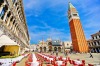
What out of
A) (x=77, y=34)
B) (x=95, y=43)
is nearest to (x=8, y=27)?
(x=95, y=43)

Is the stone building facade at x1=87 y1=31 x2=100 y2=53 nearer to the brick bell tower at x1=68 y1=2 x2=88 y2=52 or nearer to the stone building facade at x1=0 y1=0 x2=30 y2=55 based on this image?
the brick bell tower at x1=68 y1=2 x2=88 y2=52

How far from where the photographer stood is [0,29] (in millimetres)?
17078

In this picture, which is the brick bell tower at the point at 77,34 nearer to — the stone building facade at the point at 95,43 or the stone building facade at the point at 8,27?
the stone building facade at the point at 95,43

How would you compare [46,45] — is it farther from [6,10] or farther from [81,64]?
[81,64]

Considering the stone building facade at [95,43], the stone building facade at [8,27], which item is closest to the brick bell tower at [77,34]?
the stone building facade at [95,43]

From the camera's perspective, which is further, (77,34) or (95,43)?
(77,34)

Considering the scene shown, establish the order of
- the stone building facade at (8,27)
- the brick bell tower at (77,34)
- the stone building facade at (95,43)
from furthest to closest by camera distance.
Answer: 1. the brick bell tower at (77,34)
2. the stone building facade at (95,43)
3. the stone building facade at (8,27)

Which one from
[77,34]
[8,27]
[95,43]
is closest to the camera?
[8,27]

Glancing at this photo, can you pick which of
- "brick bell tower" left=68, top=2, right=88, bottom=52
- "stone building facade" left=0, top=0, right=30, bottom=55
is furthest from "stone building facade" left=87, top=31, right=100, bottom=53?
"stone building facade" left=0, top=0, right=30, bottom=55

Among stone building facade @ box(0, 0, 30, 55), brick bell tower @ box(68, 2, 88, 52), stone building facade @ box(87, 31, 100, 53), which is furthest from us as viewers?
brick bell tower @ box(68, 2, 88, 52)

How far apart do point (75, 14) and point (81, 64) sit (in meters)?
76.9

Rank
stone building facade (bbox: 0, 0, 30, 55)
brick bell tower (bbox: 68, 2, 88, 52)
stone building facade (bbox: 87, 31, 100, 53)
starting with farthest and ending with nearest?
brick bell tower (bbox: 68, 2, 88, 52) → stone building facade (bbox: 87, 31, 100, 53) → stone building facade (bbox: 0, 0, 30, 55)

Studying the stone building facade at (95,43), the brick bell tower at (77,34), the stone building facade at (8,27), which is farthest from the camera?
the brick bell tower at (77,34)

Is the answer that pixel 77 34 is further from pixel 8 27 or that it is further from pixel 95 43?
pixel 8 27
